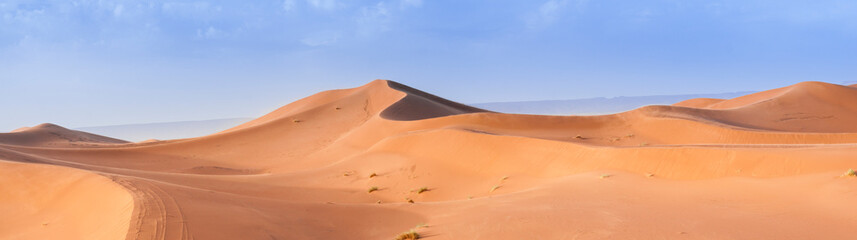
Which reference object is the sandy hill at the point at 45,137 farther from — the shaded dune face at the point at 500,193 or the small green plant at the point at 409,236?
the small green plant at the point at 409,236

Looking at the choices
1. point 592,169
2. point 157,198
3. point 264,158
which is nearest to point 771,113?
point 592,169

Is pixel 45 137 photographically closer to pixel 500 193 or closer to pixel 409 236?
pixel 500 193

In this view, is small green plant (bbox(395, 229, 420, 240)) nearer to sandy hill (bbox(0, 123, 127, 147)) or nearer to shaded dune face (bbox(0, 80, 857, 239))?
shaded dune face (bbox(0, 80, 857, 239))

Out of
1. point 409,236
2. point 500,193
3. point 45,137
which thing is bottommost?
point 409,236

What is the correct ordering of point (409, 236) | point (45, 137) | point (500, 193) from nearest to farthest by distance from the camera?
point (409, 236)
point (500, 193)
point (45, 137)

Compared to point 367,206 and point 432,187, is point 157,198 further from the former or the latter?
point 432,187

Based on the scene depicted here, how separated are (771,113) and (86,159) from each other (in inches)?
1471

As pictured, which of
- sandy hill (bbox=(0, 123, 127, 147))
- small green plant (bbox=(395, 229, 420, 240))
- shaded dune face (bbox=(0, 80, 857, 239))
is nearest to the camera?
shaded dune face (bbox=(0, 80, 857, 239))

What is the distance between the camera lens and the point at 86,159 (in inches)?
1019

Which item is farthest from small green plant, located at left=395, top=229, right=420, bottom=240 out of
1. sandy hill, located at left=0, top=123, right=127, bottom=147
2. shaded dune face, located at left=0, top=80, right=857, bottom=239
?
sandy hill, located at left=0, top=123, right=127, bottom=147

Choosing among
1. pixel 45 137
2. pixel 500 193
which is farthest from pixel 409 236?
pixel 45 137

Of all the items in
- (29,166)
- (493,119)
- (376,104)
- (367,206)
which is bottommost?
(367,206)

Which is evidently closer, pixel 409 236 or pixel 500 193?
pixel 409 236

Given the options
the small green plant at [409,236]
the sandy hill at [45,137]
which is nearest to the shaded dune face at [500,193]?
the small green plant at [409,236]
